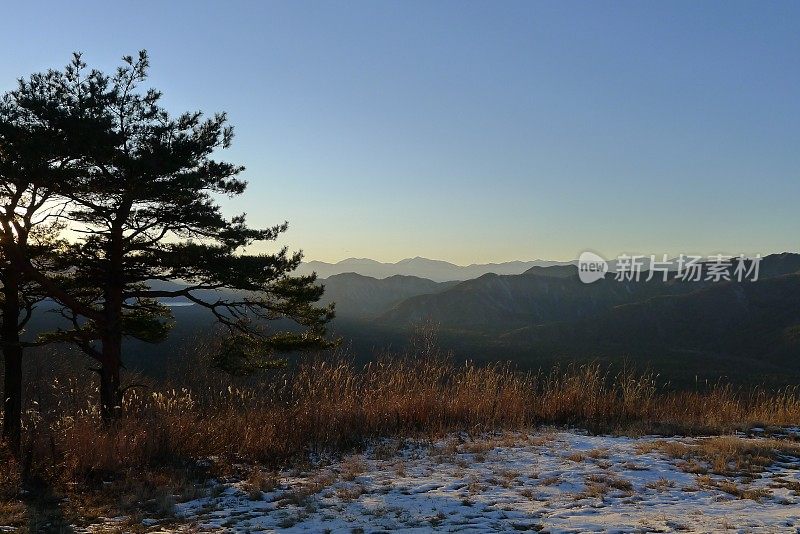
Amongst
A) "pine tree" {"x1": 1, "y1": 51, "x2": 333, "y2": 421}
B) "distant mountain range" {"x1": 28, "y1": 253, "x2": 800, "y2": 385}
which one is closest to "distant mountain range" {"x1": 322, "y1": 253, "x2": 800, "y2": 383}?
"distant mountain range" {"x1": 28, "y1": 253, "x2": 800, "y2": 385}

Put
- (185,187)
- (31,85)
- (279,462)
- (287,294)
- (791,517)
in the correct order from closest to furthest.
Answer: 1. (791,517)
2. (279,462)
3. (31,85)
4. (185,187)
5. (287,294)

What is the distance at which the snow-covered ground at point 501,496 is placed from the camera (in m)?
Result: 4.94

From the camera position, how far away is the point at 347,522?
509cm

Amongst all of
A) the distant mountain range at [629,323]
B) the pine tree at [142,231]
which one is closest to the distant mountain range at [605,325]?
the distant mountain range at [629,323]

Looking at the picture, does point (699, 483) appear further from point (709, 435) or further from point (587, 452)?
point (709, 435)

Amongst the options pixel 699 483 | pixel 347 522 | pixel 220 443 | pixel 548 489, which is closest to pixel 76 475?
pixel 220 443

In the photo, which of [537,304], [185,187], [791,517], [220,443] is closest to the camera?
[791,517]

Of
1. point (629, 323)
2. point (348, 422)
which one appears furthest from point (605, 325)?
point (348, 422)

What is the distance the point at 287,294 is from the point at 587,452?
563 cm

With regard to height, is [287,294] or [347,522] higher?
[287,294]

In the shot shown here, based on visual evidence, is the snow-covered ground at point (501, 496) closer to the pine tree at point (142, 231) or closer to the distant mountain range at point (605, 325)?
the pine tree at point (142, 231)

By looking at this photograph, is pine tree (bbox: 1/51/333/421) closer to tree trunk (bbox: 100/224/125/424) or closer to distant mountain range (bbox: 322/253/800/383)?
tree trunk (bbox: 100/224/125/424)

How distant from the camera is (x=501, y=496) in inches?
226

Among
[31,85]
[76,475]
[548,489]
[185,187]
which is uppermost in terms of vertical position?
[31,85]
